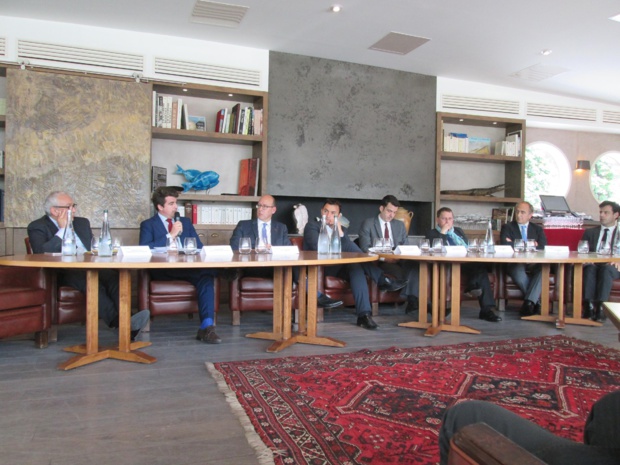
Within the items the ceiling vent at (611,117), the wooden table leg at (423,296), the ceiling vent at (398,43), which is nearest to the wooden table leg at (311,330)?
the wooden table leg at (423,296)

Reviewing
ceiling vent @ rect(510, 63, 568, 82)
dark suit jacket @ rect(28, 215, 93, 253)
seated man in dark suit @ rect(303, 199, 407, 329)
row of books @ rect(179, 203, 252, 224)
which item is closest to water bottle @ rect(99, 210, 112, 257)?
dark suit jacket @ rect(28, 215, 93, 253)

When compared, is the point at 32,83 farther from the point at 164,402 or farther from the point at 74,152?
the point at 164,402

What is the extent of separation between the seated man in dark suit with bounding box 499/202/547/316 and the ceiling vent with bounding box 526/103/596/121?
2206mm

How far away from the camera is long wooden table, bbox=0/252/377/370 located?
2.71m

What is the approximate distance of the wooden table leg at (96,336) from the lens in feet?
9.51

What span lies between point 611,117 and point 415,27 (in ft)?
13.6

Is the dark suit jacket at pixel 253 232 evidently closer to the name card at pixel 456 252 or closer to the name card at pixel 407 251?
the name card at pixel 407 251

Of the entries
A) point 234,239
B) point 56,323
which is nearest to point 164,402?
point 56,323

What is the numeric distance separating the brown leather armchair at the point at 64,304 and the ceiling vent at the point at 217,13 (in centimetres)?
258

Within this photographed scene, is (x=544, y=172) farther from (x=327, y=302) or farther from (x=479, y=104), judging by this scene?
(x=327, y=302)

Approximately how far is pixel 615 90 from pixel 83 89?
6418 millimetres

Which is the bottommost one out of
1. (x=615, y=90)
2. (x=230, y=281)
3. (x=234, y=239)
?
(x=230, y=281)

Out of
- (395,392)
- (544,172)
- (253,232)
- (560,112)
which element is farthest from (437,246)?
(544,172)

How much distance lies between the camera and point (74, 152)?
4.79m
